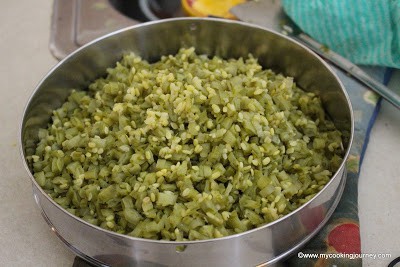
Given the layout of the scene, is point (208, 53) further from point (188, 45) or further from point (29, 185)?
point (29, 185)

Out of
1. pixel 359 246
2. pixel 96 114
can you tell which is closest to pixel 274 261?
pixel 359 246

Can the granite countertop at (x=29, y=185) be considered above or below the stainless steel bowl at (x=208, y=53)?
below

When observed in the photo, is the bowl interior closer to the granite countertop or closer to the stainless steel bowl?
the stainless steel bowl

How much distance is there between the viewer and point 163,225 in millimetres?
757

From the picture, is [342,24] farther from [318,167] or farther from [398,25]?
[318,167]

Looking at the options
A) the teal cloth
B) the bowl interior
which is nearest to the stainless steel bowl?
the bowl interior

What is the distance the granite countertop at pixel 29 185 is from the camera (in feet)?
2.87

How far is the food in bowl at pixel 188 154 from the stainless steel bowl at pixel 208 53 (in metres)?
0.03

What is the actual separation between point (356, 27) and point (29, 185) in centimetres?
81

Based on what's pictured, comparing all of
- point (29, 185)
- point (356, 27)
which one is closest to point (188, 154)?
point (29, 185)

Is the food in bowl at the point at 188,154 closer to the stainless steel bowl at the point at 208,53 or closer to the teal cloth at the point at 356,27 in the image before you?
the stainless steel bowl at the point at 208,53

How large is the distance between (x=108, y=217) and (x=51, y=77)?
0.35 m

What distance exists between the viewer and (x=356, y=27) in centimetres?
115

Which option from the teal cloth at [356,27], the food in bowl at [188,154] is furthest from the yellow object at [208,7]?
the food in bowl at [188,154]
